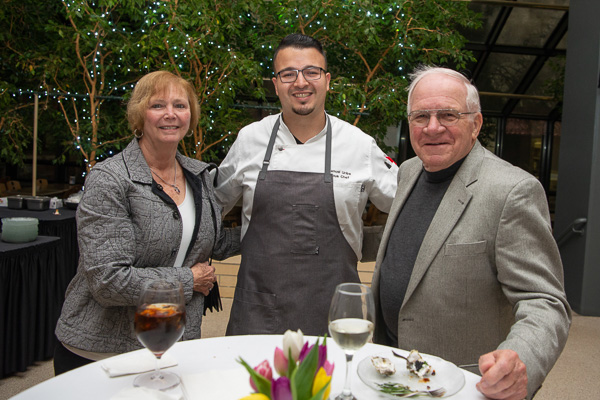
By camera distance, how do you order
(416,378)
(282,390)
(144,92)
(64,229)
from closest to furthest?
(282,390) < (416,378) < (144,92) < (64,229)

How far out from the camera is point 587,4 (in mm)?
4930

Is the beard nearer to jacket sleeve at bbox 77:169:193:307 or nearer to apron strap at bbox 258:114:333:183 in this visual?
apron strap at bbox 258:114:333:183

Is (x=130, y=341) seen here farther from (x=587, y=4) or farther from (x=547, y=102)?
(x=547, y=102)

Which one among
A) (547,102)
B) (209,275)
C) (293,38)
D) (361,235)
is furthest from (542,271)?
(547,102)

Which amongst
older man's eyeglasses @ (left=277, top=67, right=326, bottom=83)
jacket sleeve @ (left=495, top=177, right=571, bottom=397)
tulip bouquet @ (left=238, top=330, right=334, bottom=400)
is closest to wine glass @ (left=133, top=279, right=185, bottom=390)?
tulip bouquet @ (left=238, top=330, right=334, bottom=400)

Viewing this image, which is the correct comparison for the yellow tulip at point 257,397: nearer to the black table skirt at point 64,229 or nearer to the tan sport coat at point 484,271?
the tan sport coat at point 484,271

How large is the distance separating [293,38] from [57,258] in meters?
2.30

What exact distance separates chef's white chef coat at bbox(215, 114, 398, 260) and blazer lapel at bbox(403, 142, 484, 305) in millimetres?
550

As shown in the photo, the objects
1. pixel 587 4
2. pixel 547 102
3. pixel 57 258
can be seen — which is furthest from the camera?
pixel 547 102

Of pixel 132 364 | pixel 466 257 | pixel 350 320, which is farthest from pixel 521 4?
pixel 132 364

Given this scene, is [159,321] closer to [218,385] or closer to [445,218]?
[218,385]

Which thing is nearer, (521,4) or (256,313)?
(256,313)

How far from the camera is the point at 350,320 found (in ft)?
3.02

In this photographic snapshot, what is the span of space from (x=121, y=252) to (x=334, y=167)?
2.86 feet
